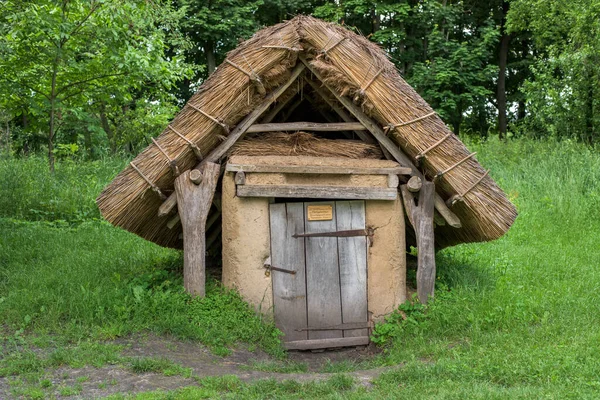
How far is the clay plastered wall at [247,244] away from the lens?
720 cm

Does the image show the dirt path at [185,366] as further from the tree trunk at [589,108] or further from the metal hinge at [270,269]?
the tree trunk at [589,108]

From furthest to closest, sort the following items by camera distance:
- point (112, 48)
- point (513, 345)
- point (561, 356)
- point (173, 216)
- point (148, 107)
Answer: point (148, 107), point (112, 48), point (173, 216), point (513, 345), point (561, 356)

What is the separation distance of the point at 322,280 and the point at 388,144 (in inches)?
64.7

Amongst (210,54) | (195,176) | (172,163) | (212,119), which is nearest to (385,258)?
(195,176)

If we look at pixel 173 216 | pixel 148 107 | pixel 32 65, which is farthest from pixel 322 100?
pixel 148 107

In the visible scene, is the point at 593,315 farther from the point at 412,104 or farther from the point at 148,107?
the point at 148,107

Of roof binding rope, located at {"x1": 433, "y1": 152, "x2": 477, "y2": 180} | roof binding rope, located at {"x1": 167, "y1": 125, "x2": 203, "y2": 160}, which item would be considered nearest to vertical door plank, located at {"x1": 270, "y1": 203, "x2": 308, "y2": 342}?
roof binding rope, located at {"x1": 167, "y1": 125, "x2": 203, "y2": 160}

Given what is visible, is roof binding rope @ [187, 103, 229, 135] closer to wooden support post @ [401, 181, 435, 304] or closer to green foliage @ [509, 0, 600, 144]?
wooden support post @ [401, 181, 435, 304]

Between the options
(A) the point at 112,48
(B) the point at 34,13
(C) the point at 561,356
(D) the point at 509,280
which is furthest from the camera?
(A) the point at 112,48

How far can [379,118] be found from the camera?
7055 millimetres

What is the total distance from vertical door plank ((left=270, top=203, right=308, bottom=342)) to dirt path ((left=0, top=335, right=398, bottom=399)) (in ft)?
1.13

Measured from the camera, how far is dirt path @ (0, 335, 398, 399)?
18.4ft

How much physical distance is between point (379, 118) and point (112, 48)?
670 cm

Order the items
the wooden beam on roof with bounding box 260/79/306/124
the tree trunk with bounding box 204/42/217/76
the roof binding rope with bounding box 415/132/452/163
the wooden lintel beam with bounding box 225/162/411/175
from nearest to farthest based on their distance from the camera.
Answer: the roof binding rope with bounding box 415/132/452/163, the wooden lintel beam with bounding box 225/162/411/175, the wooden beam on roof with bounding box 260/79/306/124, the tree trunk with bounding box 204/42/217/76
